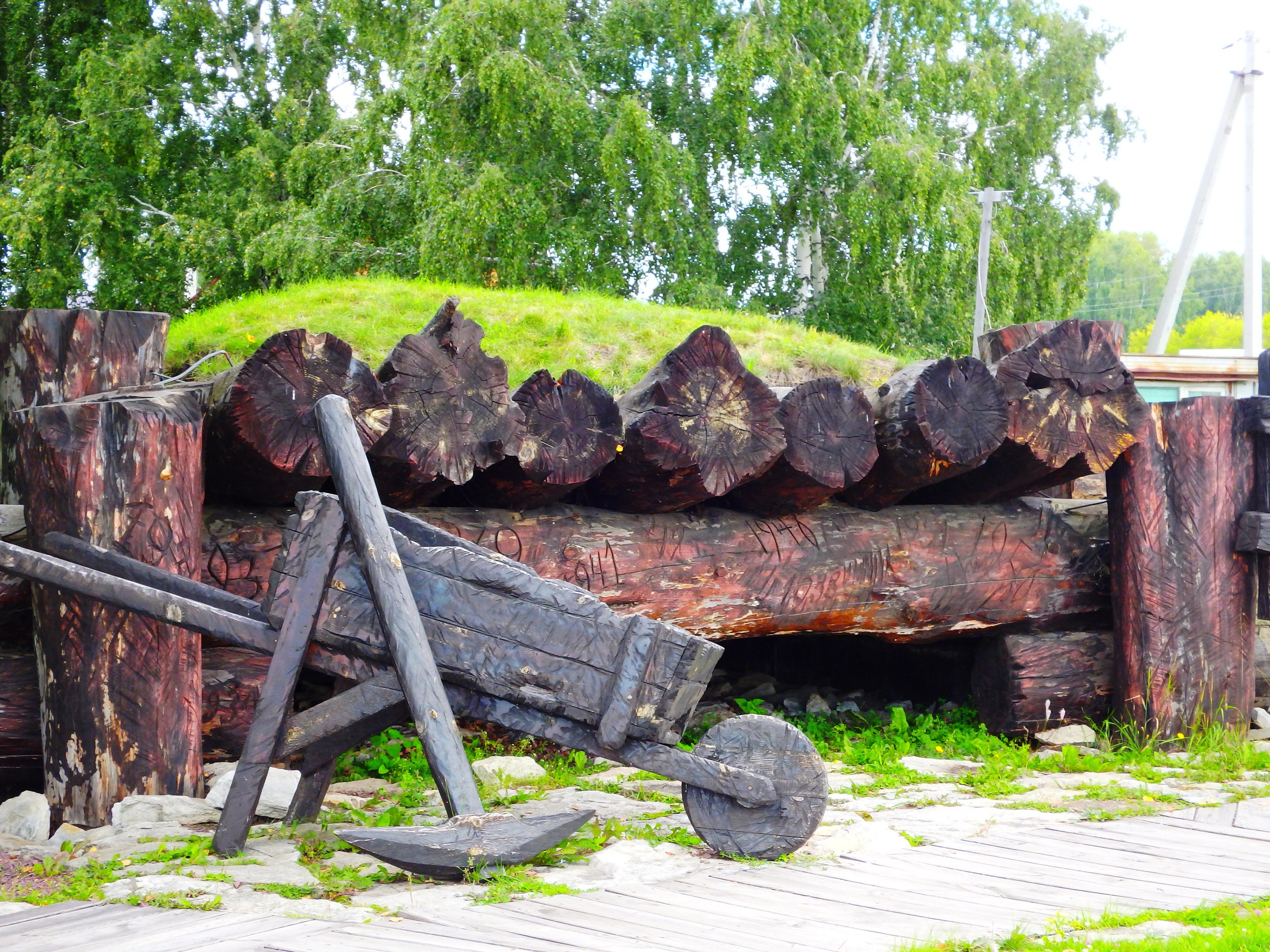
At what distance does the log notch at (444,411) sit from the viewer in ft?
12.3

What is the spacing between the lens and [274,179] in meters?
20.0

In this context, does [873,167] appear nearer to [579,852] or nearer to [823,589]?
[823,589]

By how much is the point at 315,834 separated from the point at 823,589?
2.34 meters

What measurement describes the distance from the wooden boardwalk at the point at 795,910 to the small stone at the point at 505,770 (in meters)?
1.41

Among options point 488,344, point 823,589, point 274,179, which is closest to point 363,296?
point 488,344

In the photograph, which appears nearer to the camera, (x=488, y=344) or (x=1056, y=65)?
(x=488, y=344)

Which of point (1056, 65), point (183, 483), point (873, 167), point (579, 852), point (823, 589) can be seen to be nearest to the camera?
point (579, 852)

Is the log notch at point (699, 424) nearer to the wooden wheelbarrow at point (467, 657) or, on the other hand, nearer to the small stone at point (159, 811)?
the wooden wheelbarrow at point (467, 657)

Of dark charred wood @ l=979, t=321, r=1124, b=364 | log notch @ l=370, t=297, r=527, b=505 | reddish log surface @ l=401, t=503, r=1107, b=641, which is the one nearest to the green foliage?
dark charred wood @ l=979, t=321, r=1124, b=364

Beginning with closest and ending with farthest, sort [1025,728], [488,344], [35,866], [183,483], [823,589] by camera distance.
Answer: [35,866] < [183,483] < [823,589] < [1025,728] < [488,344]

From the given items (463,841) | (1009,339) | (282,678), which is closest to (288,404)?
(282,678)

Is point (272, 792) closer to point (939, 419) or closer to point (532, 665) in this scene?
point (532, 665)

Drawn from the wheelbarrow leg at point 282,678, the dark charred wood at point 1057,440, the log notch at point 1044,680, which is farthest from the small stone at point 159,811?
the log notch at point 1044,680

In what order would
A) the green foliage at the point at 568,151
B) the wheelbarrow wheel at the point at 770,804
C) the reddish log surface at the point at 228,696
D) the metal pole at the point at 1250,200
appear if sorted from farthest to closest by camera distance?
the metal pole at the point at 1250,200
the green foliage at the point at 568,151
the reddish log surface at the point at 228,696
the wheelbarrow wheel at the point at 770,804
